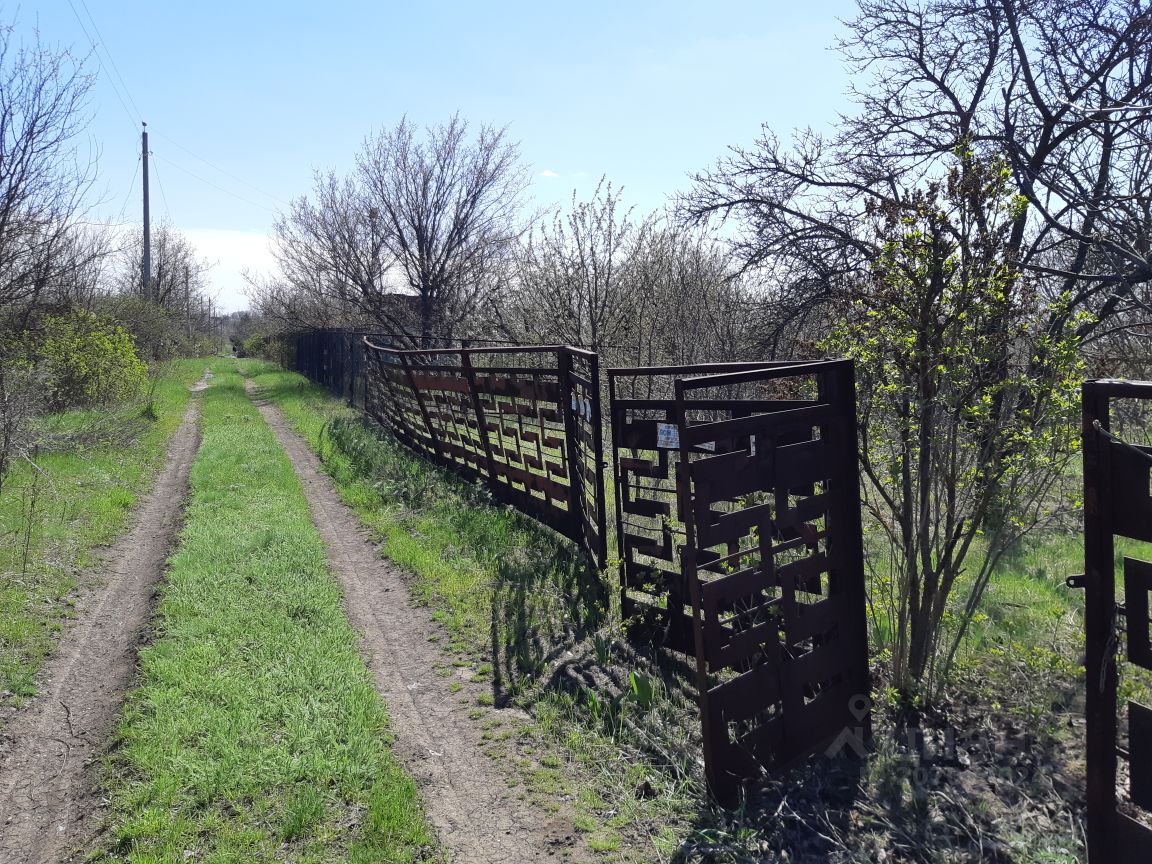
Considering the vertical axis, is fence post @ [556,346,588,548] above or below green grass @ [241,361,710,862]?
above

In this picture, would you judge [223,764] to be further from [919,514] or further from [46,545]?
[46,545]

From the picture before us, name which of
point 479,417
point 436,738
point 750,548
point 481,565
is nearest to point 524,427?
point 479,417

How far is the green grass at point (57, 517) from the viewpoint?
5484mm

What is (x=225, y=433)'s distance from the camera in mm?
15195

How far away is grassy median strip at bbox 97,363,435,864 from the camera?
3.38 m

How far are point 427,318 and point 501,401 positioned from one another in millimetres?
13996

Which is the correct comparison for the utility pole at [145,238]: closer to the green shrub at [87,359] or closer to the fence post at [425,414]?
the green shrub at [87,359]

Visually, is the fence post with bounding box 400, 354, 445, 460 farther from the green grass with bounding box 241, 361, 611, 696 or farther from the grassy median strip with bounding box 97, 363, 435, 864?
the grassy median strip with bounding box 97, 363, 435, 864

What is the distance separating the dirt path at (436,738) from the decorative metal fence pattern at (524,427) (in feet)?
5.32

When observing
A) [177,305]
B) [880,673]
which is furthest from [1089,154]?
[177,305]

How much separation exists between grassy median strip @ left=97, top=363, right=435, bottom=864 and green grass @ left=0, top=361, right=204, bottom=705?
76 centimetres

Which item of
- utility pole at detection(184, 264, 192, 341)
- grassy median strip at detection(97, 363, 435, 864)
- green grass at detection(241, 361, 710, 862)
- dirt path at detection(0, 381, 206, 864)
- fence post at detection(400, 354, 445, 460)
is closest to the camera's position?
grassy median strip at detection(97, 363, 435, 864)

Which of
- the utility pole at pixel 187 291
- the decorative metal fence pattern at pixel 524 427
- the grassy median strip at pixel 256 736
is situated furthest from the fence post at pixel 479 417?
the utility pole at pixel 187 291

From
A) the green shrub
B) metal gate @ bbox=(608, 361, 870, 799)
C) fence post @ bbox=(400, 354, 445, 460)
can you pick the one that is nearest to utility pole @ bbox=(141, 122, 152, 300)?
the green shrub
